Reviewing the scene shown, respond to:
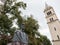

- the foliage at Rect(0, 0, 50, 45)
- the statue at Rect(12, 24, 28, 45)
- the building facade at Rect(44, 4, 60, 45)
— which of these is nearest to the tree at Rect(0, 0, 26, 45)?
the foliage at Rect(0, 0, 50, 45)

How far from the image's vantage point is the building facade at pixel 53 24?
43.8 meters

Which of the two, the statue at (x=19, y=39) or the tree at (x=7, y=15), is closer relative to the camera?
the statue at (x=19, y=39)

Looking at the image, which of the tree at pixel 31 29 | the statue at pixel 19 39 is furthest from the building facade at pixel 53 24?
the statue at pixel 19 39

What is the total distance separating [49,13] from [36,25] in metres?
33.0

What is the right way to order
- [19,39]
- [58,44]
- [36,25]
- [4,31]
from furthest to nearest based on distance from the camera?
1. [58,44]
2. [36,25]
3. [4,31]
4. [19,39]

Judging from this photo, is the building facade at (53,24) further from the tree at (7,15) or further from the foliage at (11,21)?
the tree at (7,15)

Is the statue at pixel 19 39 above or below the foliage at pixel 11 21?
below

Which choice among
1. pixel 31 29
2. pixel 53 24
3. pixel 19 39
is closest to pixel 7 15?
pixel 31 29

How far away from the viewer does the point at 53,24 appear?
46.3 meters

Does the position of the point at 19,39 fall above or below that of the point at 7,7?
below

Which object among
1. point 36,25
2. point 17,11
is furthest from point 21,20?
point 36,25

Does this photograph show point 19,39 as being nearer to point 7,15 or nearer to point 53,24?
point 7,15

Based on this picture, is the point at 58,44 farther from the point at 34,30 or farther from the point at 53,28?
the point at 34,30

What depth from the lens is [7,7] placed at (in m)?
14.6
